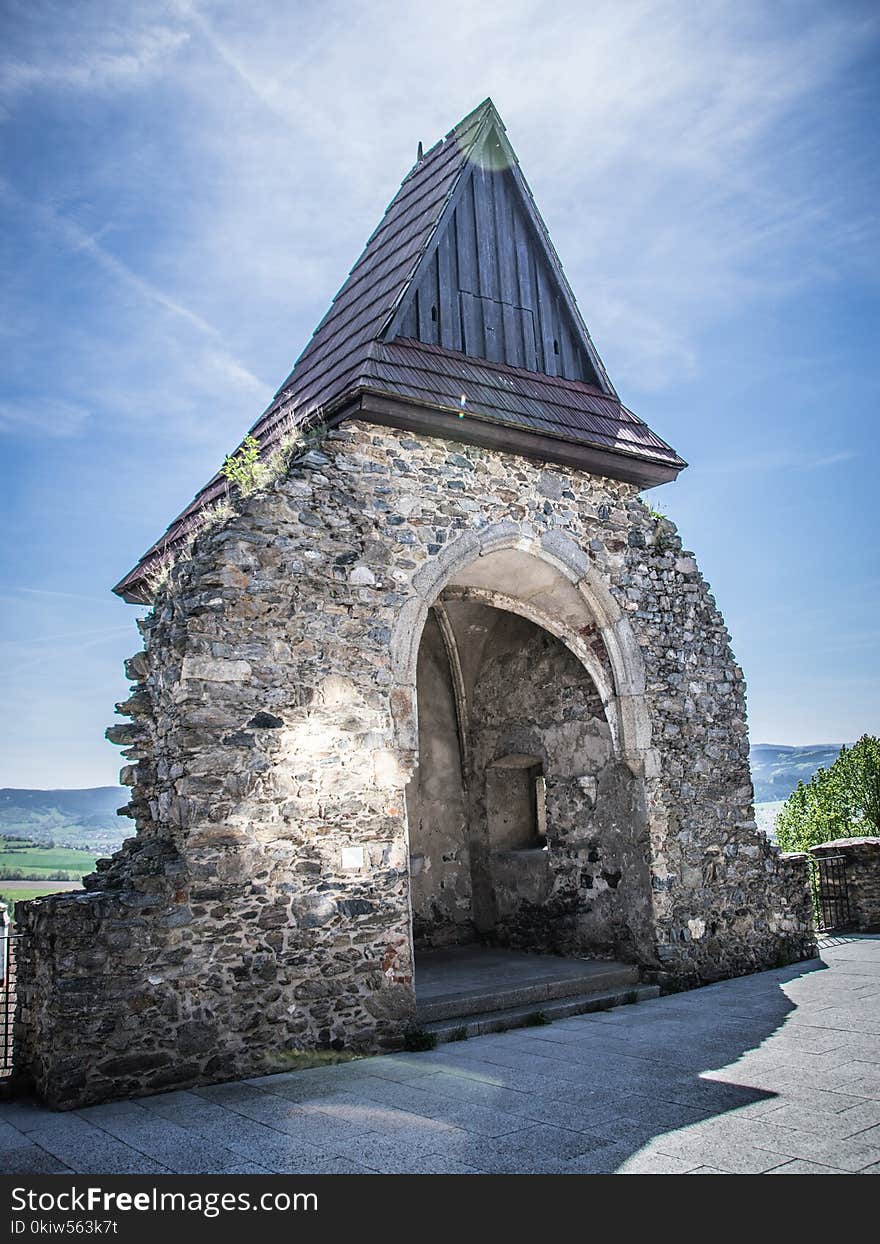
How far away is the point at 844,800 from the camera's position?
2223 cm

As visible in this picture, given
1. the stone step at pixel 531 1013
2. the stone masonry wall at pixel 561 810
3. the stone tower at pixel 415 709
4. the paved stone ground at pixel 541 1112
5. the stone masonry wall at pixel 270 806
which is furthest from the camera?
the stone masonry wall at pixel 561 810

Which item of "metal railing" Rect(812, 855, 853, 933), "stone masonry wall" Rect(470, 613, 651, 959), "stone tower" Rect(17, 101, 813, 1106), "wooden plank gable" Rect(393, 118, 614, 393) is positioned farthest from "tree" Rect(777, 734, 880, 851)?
"wooden plank gable" Rect(393, 118, 614, 393)

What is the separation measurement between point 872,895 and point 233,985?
315 inches

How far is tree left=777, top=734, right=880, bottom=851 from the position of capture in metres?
21.6

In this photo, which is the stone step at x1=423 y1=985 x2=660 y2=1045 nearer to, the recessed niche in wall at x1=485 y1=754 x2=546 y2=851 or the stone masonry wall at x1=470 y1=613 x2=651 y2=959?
the stone masonry wall at x1=470 y1=613 x2=651 y2=959

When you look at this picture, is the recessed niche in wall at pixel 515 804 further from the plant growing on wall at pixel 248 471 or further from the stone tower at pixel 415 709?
the plant growing on wall at pixel 248 471

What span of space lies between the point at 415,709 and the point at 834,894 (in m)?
6.75

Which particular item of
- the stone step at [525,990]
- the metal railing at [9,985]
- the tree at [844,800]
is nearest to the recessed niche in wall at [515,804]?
the stone step at [525,990]

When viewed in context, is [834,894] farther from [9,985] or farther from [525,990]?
[9,985]

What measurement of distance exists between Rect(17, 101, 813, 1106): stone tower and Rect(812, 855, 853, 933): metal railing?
1673mm

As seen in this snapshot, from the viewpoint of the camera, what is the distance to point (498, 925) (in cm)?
984

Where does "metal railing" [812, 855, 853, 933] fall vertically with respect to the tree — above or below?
below

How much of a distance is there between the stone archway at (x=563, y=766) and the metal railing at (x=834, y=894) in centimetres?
358

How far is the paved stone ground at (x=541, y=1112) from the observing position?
A: 3.84m
